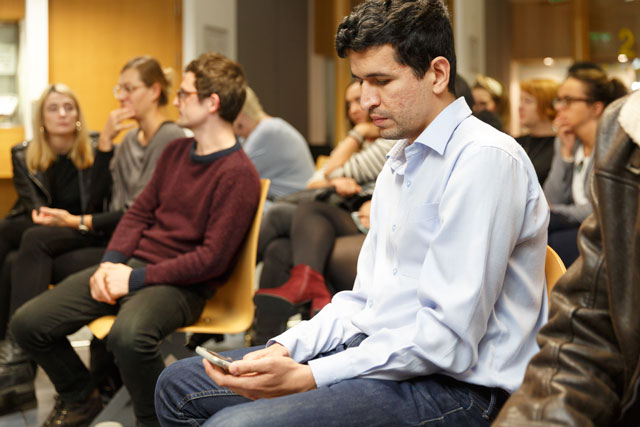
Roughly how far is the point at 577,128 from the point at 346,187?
44.7 inches

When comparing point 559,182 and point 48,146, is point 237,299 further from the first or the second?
point 559,182

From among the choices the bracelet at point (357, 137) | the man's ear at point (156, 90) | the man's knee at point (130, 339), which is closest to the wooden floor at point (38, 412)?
the man's knee at point (130, 339)

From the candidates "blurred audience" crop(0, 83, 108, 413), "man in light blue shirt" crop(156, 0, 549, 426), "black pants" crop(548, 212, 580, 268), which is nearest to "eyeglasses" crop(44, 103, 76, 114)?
"blurred audience" crop(0, 83, 108, 413)

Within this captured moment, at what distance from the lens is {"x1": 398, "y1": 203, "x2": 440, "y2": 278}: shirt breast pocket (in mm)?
1392

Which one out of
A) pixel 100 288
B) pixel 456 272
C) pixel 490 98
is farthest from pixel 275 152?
pixel 456 272

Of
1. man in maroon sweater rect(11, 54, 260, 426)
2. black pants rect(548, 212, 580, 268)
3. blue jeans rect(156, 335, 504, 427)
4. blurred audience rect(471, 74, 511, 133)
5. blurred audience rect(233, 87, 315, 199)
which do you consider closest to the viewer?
blue jeans rect(156, 335, 504, 427)

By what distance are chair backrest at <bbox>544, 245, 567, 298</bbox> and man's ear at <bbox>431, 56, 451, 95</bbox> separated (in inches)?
14.7

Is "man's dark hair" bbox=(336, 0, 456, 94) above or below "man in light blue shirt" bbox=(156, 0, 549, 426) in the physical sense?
above

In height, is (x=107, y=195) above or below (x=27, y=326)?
above

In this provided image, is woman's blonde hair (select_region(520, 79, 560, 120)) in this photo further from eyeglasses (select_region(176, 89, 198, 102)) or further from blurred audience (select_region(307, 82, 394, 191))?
eyeglasses (select_region(176, 89, 198, 102))

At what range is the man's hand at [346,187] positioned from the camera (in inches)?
135

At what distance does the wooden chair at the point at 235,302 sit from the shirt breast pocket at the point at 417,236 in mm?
1160

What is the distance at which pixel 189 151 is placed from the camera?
271 centimetres

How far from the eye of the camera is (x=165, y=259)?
2627 mm
